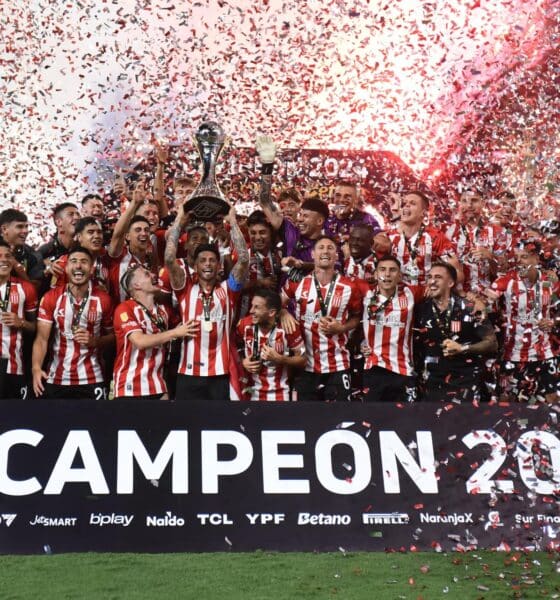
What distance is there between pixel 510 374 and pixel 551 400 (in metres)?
0.47

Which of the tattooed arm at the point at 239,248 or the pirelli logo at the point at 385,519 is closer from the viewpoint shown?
the pirelli logo at the point at 385,519

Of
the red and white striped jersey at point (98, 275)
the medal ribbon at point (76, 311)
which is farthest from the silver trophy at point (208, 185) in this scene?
the medal ribbon at point (76, 311)

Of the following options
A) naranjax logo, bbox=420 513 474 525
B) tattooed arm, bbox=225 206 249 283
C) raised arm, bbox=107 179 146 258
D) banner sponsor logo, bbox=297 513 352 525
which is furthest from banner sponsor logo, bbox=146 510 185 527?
raised arm, bbox=107 179 146 258

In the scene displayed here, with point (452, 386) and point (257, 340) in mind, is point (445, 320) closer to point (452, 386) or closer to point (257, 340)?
point (452, 386)

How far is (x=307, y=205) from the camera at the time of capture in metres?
9.15

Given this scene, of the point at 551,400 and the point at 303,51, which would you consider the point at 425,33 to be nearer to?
the point at 303,51

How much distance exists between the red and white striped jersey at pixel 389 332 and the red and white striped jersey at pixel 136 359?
162 cm

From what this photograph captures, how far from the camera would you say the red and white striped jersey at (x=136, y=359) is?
798 cm

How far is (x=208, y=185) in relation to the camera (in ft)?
27.6

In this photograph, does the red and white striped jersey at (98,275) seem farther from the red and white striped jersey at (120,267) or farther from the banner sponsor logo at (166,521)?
the banner sponsor logo at (166,521)

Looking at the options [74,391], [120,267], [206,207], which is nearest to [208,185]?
[206,207]

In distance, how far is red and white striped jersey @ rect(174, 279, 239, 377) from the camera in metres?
8.08

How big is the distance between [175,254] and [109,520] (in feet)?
7.87

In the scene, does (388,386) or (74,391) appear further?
(388,386)
